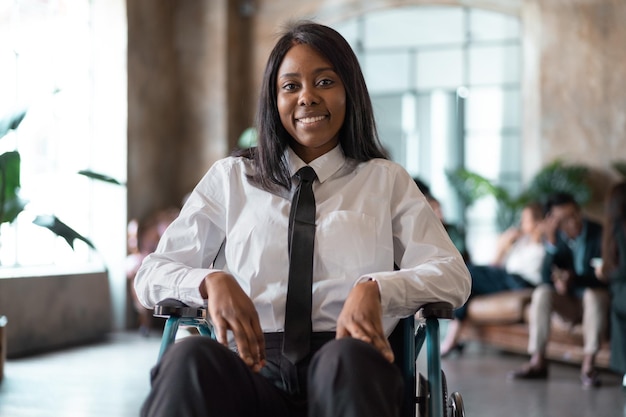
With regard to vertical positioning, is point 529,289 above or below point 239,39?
below

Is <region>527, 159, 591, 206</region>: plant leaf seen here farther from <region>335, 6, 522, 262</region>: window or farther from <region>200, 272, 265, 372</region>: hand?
<region>200, 272, 265, 372</region>: hand

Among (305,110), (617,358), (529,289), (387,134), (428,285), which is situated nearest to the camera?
(428,285)

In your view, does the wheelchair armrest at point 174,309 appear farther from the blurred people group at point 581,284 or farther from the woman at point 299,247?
the blurred people group at point 581,284

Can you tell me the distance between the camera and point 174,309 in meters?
1.78

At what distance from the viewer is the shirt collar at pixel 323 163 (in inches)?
77.7

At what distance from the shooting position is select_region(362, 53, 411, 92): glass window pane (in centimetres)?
977

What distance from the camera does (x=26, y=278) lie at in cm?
649

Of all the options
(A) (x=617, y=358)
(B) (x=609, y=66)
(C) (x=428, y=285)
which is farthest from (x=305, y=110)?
(B) (x=609, y=66)

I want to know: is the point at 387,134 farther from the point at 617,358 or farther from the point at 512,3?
the point at 617,358

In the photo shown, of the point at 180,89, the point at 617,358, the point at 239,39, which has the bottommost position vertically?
the point at 617,358

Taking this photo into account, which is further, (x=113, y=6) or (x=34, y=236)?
(x=113, y=6)

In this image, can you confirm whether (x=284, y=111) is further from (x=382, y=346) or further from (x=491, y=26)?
(x=491, y=26)

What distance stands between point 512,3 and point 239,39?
285 centimetres

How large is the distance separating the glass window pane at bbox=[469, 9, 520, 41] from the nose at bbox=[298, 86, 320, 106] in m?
7.82
